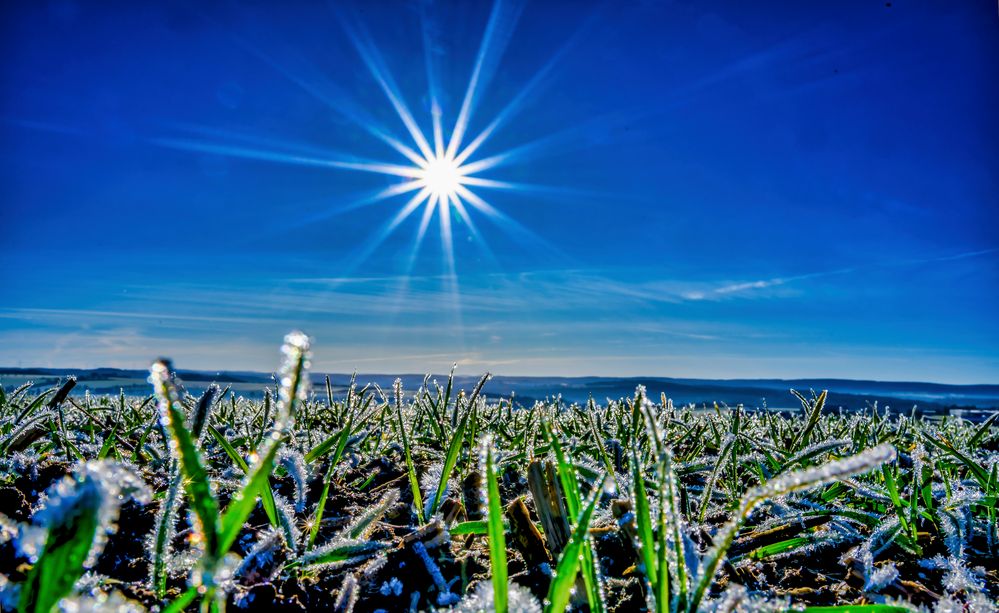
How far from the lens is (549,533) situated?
1.19m

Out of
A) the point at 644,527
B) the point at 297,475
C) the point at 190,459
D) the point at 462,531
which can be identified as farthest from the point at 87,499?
the point at 297,475

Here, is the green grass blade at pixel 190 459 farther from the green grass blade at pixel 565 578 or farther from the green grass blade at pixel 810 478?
the green grass blade at pixel 810 478

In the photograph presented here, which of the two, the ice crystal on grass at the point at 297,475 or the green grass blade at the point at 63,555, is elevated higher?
the green grass blade at the point at 63,555

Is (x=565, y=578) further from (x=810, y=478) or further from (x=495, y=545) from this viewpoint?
(x=810, y=478)

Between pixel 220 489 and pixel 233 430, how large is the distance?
44.2 inches

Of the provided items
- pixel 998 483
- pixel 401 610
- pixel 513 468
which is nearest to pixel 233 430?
pixel 513 468

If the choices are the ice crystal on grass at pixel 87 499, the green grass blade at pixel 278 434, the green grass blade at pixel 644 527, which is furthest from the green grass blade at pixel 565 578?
the ice crystal on grass at pixel 87 499

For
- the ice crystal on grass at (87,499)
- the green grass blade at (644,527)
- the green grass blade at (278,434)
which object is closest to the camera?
the ice crystal on grass at (87,499)

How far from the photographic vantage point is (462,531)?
1396 millimetres

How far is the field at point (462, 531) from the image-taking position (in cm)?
69

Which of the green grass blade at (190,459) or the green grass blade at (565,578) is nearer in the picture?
the green grass blade at (190,459)

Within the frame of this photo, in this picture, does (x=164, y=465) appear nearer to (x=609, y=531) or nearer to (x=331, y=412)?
(x=331, y=412)

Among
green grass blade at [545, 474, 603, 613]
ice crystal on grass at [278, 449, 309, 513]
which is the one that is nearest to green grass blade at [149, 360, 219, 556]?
green grass blade at [545, 474, 603, 613]

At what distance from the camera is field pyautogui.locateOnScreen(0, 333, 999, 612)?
69 centimetres
